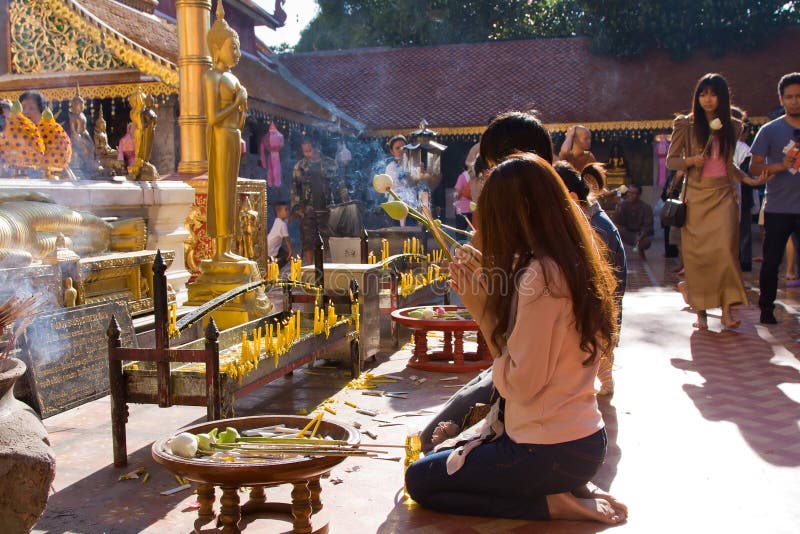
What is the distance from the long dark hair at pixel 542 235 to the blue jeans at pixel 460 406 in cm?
98

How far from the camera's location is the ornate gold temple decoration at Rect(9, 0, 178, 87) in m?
9.52

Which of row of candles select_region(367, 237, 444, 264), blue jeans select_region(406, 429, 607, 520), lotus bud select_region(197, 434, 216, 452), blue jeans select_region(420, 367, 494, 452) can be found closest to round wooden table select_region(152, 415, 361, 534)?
lotus bud select_region(197, 434, 216, 452)

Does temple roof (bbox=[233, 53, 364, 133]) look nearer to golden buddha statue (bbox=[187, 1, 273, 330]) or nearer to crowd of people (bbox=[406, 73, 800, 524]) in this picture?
golden buddha statue (bbox=[187, 1, 273, 330])

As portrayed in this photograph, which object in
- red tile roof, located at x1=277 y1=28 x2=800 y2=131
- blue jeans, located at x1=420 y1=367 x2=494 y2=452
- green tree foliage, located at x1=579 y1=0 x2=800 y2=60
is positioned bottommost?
blue jeans, located at x1=420 y1=367 x2=494 y2=452

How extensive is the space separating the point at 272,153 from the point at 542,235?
43.0 feet

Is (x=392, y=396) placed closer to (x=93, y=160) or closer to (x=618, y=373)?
(x=618, y=373)

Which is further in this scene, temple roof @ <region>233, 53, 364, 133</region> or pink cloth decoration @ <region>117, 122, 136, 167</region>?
temple roof @ <region>233, 53, 364, 133</region>

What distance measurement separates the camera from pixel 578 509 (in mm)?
3084

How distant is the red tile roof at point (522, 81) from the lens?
18031 mm

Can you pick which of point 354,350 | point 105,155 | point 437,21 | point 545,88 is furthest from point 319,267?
point 437,21

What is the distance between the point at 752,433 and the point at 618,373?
1429 millimetres

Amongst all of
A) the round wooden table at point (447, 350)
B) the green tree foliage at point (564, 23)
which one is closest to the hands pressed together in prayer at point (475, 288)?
the round wooden table at point (447, 350)

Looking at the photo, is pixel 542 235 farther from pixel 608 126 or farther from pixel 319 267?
pixel 608 126

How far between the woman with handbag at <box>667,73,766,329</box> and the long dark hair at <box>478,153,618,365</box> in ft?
14.6
